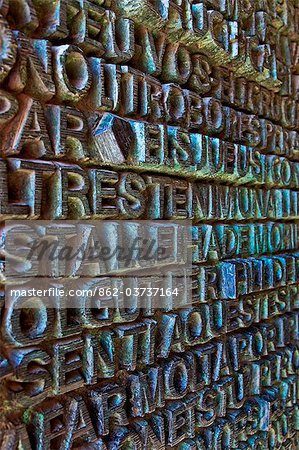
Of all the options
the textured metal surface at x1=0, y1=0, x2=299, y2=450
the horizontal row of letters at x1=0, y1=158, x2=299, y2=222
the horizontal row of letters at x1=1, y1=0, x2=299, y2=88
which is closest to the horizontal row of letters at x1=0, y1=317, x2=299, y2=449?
the textured metal surface at x1=0, y1=0, x2=299, y2=450

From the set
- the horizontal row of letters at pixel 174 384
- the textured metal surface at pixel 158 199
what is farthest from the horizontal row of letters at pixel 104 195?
the horizontal row of letters at pixel 174 384

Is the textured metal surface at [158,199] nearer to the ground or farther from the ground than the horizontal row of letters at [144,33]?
nearer to the ground

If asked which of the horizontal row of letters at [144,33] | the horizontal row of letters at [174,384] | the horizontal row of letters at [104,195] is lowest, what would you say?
the horizontal row of letters at [174,384]

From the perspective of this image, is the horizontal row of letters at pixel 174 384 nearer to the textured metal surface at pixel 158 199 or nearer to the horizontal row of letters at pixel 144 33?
the textured metal surface at pixel 158 199

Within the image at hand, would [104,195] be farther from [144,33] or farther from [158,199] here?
[144,33]

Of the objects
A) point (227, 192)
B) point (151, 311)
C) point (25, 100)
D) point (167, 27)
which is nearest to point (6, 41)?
point (25, 100)

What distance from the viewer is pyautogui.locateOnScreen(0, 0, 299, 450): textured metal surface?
85 cm

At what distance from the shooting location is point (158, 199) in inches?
43.9

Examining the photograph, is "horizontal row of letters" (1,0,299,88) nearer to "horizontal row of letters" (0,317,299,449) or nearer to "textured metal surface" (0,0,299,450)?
"textured metal surface" (0,0,299,450)

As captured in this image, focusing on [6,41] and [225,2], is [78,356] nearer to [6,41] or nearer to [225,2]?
[6,41]

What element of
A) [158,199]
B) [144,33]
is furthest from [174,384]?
[144,33]

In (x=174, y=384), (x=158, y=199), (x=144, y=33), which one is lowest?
(x=174, y=384)

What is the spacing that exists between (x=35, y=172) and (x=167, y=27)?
21.8 inches

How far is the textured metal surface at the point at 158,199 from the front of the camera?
2.79 feet
